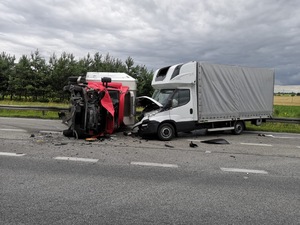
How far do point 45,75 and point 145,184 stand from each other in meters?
37.4

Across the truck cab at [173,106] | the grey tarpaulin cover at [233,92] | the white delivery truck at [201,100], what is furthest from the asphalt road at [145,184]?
the grey tarpaulin cover at [233,92]

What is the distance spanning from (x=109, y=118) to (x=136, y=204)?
572 centimetres

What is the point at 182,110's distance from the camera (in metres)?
9.47

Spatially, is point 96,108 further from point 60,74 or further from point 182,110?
point 60,74

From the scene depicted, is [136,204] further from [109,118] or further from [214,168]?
[109,118]

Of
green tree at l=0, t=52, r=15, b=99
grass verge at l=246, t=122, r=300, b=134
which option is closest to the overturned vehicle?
grass verge at l=246, t=122, r=300, b=134

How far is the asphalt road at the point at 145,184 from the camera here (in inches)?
133

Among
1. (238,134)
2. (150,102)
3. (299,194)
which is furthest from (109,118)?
(299,194)

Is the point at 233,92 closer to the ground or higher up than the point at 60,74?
closer to the ground

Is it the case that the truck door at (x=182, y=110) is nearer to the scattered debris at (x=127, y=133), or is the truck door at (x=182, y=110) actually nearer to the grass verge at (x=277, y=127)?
the scattered debris at (x=127, y=133)

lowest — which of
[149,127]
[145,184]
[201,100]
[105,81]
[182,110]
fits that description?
[145,184]

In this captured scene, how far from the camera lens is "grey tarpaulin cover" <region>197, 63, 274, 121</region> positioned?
389 inches

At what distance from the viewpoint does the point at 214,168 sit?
5.72 metres

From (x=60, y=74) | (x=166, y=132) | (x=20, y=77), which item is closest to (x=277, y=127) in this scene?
(x=166, y=132)
